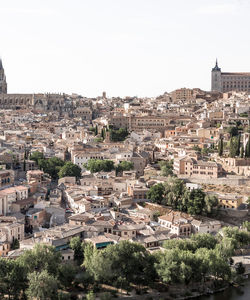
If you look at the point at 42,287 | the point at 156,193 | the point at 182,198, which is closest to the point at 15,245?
the point at 42,287

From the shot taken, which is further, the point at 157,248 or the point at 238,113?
the point at 238,113

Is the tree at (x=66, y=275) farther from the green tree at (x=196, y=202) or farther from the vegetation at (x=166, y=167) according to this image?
the vegetation at (x=166, y=167)

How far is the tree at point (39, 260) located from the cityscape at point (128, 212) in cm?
3

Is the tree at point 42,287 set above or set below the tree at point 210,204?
below

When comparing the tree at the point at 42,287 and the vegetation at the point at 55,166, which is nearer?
the tree at the point at 42,287

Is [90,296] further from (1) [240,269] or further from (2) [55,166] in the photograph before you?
(2) [55,166]

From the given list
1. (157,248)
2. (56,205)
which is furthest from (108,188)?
(157,248)

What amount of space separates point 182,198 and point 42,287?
33.1 ft

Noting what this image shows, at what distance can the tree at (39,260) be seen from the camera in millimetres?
16141

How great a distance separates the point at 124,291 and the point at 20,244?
4538 millimetres

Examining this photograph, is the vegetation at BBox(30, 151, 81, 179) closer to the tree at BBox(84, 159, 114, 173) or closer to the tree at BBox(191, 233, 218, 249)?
the tree at BBox(84, 159, 114, 173)

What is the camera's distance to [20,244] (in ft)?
60.4

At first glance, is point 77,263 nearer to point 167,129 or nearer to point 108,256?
point 108,256

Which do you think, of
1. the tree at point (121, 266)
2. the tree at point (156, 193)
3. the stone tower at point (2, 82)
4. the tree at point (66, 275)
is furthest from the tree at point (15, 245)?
the stone tower at point (2, 82)
